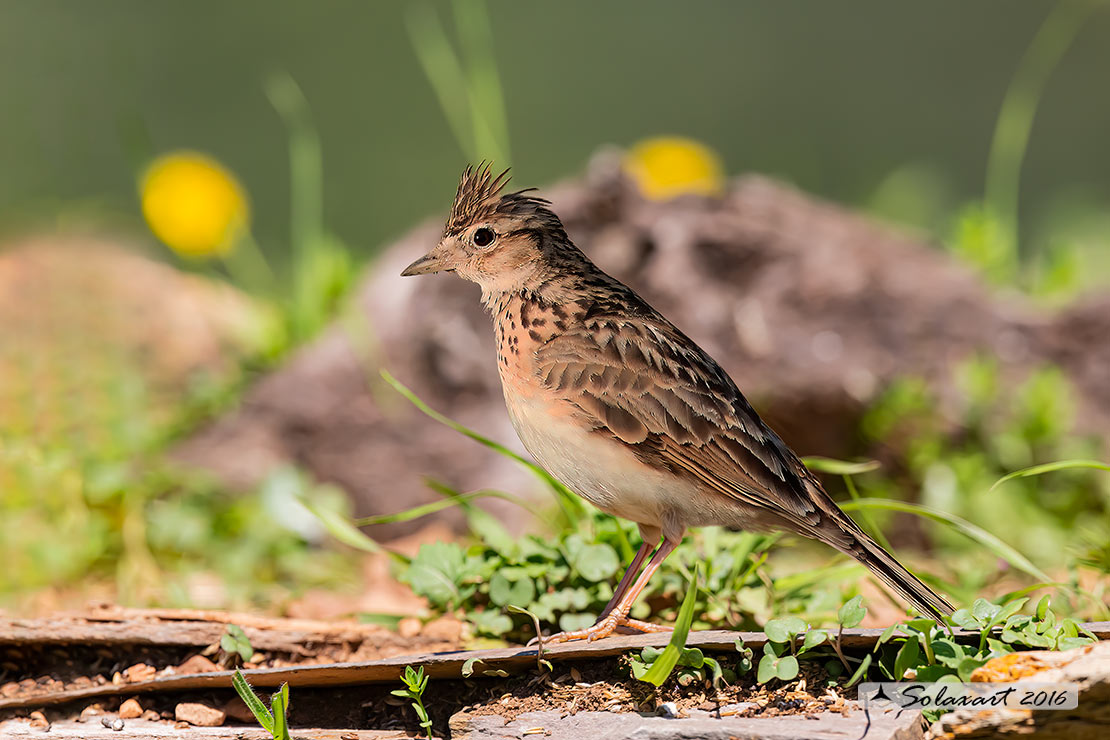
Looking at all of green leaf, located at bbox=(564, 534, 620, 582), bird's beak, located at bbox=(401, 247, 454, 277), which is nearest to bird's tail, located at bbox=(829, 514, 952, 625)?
green leaf, located at bbox=(564, 534, 620, 582)

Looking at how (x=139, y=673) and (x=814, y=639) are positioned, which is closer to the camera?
(x=814, y=639)

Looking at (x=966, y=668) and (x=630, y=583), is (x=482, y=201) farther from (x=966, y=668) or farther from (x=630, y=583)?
(x=966, y=668)

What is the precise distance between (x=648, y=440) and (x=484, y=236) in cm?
93

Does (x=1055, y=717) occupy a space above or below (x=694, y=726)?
above

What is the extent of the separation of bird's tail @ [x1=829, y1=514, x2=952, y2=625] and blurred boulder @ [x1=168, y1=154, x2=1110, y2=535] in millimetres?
Result: 2441

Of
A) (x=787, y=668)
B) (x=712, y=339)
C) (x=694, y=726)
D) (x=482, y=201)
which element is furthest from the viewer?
A: (x=712, y=339)

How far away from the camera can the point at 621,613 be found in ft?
10.8

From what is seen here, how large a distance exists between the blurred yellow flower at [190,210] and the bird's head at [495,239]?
4.22 m

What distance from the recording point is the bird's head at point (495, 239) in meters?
3.72

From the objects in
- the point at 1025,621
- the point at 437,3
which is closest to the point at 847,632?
the point at 1025,621

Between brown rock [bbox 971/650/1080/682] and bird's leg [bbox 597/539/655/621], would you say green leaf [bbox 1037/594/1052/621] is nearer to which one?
brown rock [bbox 971/650/1080/682]

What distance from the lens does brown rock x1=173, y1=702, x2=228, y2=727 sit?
319 cm

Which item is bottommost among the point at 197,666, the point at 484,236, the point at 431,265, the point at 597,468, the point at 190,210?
the point at 197,666

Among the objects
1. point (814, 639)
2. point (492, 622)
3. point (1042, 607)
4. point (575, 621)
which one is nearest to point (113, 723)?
point (492, 622)
